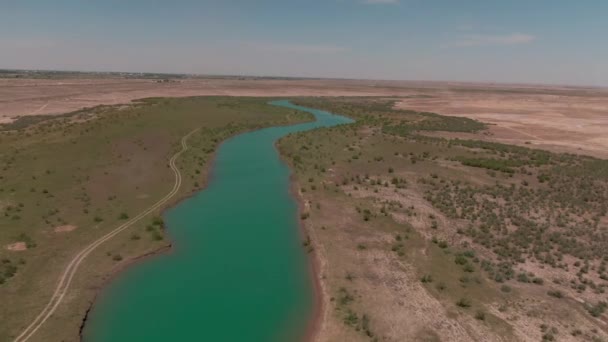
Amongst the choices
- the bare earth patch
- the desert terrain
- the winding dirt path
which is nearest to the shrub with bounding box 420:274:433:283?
the desert terrain

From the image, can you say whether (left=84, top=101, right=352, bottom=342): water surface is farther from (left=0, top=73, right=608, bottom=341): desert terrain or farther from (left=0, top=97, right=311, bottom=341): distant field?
(left=0, top=97, right=311, bottom=341): distant field

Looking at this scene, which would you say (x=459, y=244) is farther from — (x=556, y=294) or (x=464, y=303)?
(x=464, y=303)

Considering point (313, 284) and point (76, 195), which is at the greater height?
point (76, 195)

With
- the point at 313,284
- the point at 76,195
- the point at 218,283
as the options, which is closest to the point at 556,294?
the point at 313,284

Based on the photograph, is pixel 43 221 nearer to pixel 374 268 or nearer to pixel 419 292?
pixel 374 268

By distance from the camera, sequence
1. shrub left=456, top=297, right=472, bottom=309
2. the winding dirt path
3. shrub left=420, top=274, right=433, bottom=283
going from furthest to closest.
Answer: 1. shrub left=420, top=274, right=433, bottom=283
2. shrub left=456, top=297, right=472, bottom=309
3. the winding dirt path

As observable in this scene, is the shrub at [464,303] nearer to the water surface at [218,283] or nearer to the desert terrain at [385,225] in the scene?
the desert terrain at [385,225]
